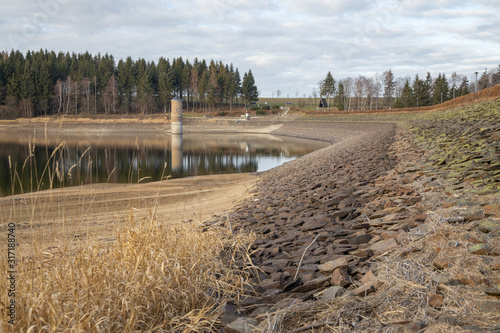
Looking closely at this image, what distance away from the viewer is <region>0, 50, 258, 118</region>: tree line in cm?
7419

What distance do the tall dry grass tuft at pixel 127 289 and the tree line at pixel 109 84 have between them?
7071cm

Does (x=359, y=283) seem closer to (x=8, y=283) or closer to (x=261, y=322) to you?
(x=261, y=322)

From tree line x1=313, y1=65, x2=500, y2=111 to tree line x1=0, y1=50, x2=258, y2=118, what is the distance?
22.7 metres

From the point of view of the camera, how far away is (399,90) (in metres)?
103

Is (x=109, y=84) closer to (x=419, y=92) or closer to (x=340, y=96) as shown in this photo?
(x=340, y=96)

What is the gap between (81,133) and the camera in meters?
64.8

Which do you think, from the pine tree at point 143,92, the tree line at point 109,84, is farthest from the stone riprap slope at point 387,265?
the pine tree at point 143,92

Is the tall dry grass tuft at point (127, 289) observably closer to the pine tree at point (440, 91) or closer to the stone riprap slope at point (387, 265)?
the stone riprap slope at point (387, 265)

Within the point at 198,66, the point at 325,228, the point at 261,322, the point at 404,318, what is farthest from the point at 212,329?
the point at 198,66

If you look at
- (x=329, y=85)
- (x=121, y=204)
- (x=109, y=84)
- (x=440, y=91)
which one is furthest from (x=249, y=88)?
(x=121, y=204)

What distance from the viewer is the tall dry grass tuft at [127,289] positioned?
2.82 m

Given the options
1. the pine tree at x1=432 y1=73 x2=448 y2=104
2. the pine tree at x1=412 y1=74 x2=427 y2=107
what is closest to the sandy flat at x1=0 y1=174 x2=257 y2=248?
the pine tree at x1=412 y1=74 x2=427 y2=107

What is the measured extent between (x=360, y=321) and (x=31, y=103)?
8088 cm

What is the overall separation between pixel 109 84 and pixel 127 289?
8979 cm
